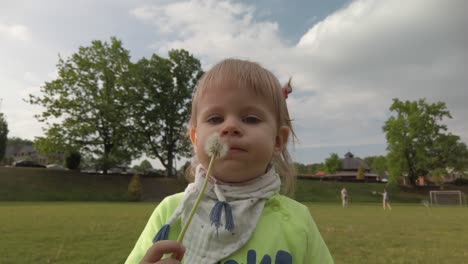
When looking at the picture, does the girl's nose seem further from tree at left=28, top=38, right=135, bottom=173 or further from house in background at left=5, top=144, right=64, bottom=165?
house in background at left=5, top=144, right=64, bottom=165

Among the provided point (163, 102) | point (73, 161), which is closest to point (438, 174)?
point (163, 102)

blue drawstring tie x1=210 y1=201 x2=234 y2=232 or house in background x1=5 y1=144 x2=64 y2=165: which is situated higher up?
house in background x1=5 y1=144 x2=64 y2=165

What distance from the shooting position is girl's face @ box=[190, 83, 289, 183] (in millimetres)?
1800

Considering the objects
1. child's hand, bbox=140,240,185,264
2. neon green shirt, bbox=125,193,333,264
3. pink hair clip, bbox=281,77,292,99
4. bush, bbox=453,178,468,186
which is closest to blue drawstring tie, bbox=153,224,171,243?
neon green shirt, bbox=125,193,333,264

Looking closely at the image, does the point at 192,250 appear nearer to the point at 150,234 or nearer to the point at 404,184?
the point at 150,234

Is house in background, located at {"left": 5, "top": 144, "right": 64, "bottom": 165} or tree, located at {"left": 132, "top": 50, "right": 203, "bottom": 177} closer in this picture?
tree, located at {"left": 132, "top": 50, "right": 203, "bottom": 177}

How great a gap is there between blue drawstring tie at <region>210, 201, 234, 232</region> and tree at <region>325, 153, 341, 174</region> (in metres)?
107

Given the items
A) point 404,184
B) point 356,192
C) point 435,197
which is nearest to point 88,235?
point 356,192

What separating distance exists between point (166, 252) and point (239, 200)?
2.41ft

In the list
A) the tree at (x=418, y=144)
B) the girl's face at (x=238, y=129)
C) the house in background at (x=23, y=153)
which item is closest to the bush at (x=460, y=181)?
the tree at (x=418, y=144)

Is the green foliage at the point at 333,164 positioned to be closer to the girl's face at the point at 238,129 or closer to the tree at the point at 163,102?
the tree at the point at 163,102

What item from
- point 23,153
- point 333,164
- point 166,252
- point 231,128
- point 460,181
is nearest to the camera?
point 166,252

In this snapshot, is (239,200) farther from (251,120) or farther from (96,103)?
(96,103)

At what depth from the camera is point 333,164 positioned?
343 ft
